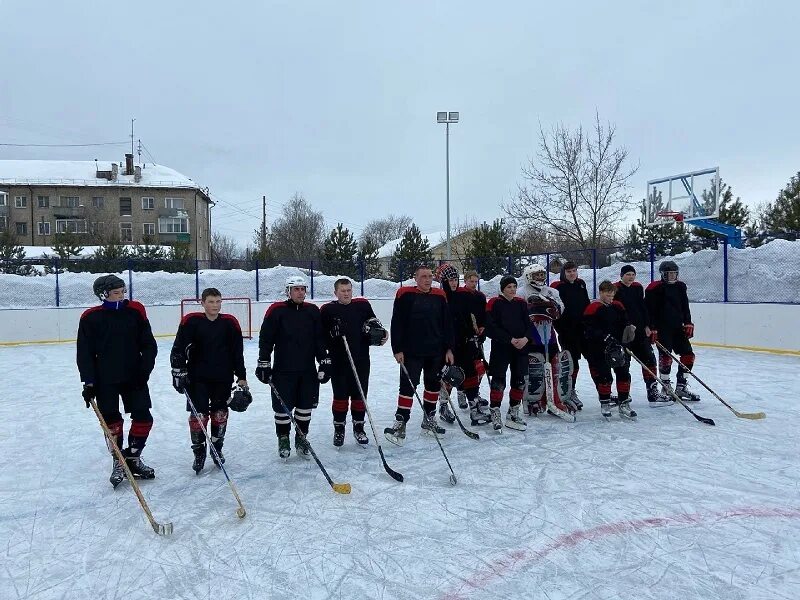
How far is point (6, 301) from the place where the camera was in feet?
46.4

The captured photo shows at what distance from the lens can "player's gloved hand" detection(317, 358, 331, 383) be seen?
445cm

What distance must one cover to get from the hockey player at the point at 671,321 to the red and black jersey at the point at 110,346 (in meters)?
4.83

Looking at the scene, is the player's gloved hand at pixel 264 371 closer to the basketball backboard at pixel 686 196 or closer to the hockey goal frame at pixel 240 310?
the hockey goal frame at pixel 240 310

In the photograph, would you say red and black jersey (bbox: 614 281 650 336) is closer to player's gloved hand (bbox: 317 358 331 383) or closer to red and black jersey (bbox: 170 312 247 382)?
player's gloved hand (bbox: 317 358 331 383)

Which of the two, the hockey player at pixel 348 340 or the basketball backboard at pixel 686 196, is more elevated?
the basketball backboard at pixel 686 196

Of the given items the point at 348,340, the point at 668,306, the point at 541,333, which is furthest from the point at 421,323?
the point at 668,306

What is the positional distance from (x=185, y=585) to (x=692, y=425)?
4.45 meters

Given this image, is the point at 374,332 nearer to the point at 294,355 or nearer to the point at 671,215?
the point at 294,355

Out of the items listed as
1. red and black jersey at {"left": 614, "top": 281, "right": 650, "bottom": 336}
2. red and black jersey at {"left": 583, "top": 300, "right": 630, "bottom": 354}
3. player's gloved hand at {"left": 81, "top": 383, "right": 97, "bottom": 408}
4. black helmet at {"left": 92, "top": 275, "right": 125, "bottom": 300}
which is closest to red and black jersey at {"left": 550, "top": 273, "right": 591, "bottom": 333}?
red and black jersey at {"left": 583, "top": 300, "right": 630, "bottom": 354}

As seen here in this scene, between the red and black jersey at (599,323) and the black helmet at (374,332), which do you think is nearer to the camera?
the black helmet at (374,332)

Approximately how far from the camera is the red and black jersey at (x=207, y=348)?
415cm

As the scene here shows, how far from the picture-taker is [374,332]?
4707 mm

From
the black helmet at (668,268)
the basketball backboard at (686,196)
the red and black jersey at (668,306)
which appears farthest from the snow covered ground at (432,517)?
the basketball backboard at (686,196)

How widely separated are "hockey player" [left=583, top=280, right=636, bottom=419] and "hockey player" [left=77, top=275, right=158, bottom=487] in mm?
3832
